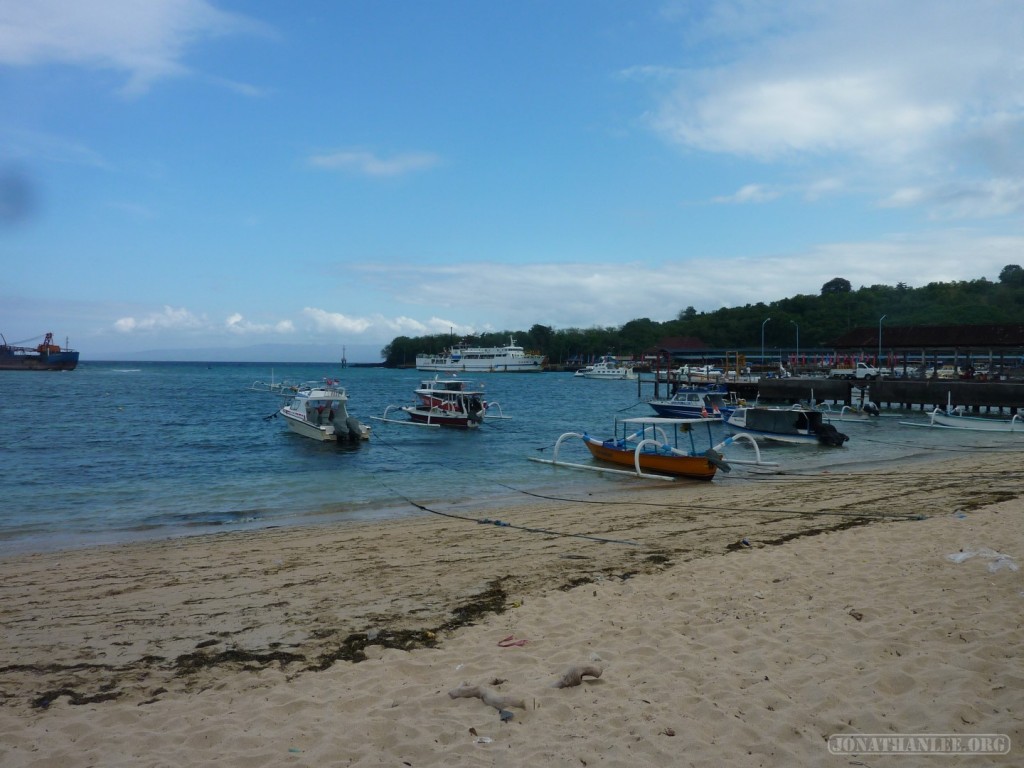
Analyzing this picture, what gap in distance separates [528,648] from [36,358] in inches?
5427

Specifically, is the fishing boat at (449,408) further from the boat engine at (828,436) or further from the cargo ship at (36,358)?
the cargo ship at (36,358)

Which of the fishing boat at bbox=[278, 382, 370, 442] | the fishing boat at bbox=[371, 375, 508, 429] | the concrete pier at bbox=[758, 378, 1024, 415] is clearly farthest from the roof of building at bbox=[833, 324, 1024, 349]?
the fishing boat at bbox=[278, 382, 370, 442]

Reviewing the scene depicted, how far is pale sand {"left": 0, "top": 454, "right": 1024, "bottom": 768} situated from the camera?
16.2 ft

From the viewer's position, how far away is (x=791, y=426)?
3144 centimetres

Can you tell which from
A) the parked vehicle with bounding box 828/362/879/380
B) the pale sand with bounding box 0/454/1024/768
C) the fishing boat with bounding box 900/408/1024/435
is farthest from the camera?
the parked vehicle with bounding box 828/362/879/380

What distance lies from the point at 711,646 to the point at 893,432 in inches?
1373

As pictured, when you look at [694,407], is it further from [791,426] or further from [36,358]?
[36,358]

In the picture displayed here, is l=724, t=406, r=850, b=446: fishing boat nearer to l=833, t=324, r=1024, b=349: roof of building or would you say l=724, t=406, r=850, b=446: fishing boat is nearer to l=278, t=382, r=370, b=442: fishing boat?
l=278, t=382, r=370, b=442: fishing boat

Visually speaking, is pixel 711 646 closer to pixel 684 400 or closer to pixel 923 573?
pixel 923 573

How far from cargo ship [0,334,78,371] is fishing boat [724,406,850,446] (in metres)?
123

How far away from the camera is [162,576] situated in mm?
10625

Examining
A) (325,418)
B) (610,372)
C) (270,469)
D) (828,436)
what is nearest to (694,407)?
(828,436)

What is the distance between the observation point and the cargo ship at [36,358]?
119 metres

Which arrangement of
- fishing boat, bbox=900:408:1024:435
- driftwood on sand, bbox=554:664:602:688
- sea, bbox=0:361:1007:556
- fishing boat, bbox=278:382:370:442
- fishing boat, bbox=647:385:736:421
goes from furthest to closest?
fishing boat, bbox=647:385:736:421 < fishing boat, bbox=900:408:1024:435 < fishing boat, bbox=278:382:370:442 < sea, bbox=0:361:1007:556 < driftwood on sand, bbox=554:664:602:688
